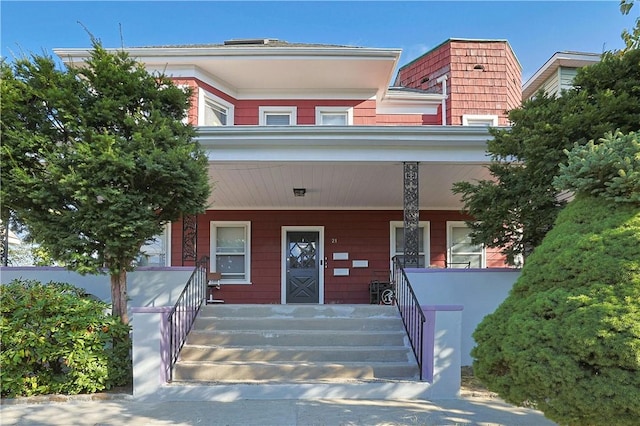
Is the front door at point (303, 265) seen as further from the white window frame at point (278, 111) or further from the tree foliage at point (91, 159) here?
the tree foliage at point (91, 159)

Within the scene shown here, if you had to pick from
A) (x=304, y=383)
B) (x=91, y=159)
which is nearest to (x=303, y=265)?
(x=304, y=383)

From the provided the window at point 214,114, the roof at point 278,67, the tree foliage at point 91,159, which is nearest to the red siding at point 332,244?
the window at point 214,114

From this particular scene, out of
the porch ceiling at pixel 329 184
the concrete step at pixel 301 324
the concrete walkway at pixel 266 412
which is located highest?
the porch ceiling at pixel 329 184

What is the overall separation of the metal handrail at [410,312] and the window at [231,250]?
14.8 feet

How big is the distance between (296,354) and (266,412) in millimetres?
1108

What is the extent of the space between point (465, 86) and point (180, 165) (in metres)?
9.67

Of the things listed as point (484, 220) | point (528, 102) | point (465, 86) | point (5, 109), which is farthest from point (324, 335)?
point (465, 86)

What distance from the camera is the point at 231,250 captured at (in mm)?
10172

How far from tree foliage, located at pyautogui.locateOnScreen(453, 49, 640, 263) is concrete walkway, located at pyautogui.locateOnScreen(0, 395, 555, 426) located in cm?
214

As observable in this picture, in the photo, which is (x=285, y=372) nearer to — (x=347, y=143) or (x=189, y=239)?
(x=189, y=239)

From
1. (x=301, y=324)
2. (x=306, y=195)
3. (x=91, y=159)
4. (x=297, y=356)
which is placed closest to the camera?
(x=91, y=159)

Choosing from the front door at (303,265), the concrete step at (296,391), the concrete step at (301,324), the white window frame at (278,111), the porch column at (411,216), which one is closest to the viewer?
the concrete step at (296,391)

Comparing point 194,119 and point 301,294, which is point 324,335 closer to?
point 301,294

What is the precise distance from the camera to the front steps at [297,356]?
4.71 metres
